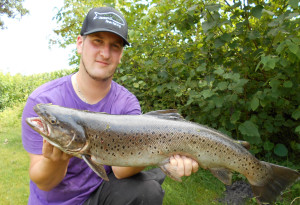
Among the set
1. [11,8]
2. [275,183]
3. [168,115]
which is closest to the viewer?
[168,115]

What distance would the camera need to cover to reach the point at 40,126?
74.4 inches

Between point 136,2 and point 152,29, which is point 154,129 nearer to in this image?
point 152,29

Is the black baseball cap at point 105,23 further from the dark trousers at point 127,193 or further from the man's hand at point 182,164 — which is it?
the dark trousers at point 127,193

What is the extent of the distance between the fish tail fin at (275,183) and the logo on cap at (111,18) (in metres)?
2.04

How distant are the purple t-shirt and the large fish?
392 millimetres

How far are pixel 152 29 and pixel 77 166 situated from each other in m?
2.44

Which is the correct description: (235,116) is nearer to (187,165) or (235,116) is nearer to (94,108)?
(187,165)

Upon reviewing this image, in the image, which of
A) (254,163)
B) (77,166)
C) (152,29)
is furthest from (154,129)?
(152,29)

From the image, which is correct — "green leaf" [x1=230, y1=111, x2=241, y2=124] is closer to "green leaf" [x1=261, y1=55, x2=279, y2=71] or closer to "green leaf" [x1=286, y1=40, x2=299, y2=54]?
"green leaf" [x1=261, y1=55, x2=279, y2=71]

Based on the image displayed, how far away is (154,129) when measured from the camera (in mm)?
2195

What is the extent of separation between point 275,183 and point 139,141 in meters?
1.48

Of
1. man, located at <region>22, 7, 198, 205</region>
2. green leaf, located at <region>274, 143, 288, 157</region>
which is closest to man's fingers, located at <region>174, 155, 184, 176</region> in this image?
man, located at <region>22, 7, 198, 205</region>

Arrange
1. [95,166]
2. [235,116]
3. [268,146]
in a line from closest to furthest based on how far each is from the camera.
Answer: [95,166], [235,116], [268,146]

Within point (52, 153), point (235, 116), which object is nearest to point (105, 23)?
point (52, 153)
